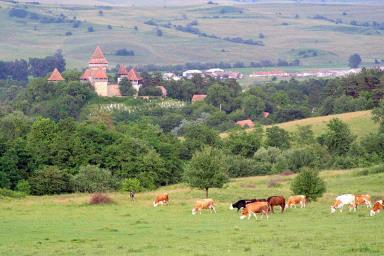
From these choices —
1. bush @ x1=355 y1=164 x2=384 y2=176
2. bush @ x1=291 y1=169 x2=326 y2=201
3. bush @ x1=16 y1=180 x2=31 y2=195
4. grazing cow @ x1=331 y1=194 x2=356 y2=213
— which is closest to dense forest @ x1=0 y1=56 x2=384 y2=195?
bush @ x1=16 y1=180 x2=31 y2=195

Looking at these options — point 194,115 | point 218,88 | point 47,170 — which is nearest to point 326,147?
point 47,170

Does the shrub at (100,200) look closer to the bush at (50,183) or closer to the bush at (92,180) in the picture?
the bush at (92,180)

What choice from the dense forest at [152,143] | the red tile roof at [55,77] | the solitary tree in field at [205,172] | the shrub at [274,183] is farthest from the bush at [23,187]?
the red tile roof at [55,77]

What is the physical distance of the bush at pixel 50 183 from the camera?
55.4 meters

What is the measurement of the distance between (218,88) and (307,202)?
98.5 meters

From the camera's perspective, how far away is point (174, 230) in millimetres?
31422

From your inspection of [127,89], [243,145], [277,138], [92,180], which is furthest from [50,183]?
[127,89]

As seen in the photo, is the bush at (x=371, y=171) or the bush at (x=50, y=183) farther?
the bush at (x=371, y=171)

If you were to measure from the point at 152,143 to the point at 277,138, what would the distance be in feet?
56.6

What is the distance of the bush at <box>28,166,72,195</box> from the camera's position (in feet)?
182

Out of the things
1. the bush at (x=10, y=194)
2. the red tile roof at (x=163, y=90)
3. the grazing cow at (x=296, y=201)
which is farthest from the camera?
the red tile roof at (x=163, y=90)

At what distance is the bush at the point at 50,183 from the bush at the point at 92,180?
0.62 metres

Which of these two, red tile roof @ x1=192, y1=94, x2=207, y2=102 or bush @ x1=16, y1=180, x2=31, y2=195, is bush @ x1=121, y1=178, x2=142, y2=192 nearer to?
bush @ x1=16, y1=180, x2=31, y2=195

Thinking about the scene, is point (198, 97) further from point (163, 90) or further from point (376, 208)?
point (376, 208)
